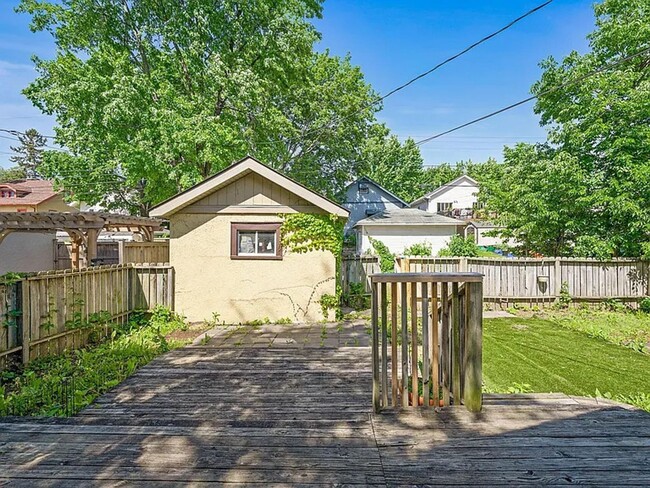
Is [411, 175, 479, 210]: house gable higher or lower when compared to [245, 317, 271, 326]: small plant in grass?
higher

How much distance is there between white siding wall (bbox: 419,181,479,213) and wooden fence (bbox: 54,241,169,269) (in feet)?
91.8

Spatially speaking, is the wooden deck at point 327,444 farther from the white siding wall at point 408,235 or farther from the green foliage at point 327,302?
the white siding wall at point 408,235

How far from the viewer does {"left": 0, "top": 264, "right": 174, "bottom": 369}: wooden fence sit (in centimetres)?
548

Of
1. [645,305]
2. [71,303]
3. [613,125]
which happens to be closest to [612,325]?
[645,305]

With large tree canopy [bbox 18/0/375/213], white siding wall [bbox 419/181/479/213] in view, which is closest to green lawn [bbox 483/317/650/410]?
large tree canopy [bbox 18/0/375/213]

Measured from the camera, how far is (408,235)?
20453 millimetres

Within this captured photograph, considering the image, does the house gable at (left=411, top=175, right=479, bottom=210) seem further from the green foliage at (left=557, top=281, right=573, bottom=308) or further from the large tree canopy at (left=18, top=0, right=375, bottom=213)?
the green foliage at (left=557, top=281, right=573, bottom=308)

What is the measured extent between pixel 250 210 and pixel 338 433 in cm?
626

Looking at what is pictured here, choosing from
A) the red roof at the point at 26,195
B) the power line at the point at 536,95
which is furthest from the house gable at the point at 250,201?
the red roof at the point at 26,195

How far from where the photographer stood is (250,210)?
8.51 metres

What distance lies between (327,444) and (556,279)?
34.3ft

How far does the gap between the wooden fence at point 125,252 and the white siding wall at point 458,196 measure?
27985mm

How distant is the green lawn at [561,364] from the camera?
519cm

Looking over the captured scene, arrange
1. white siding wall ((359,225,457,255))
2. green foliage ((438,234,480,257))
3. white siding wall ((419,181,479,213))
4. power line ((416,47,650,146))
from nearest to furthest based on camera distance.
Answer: power line ((416,47,650,146)) → green foliage ((438,234,480,257)) → white siding wall ((359,225,457,255)) → white siding wall ((419,181,479,213))
